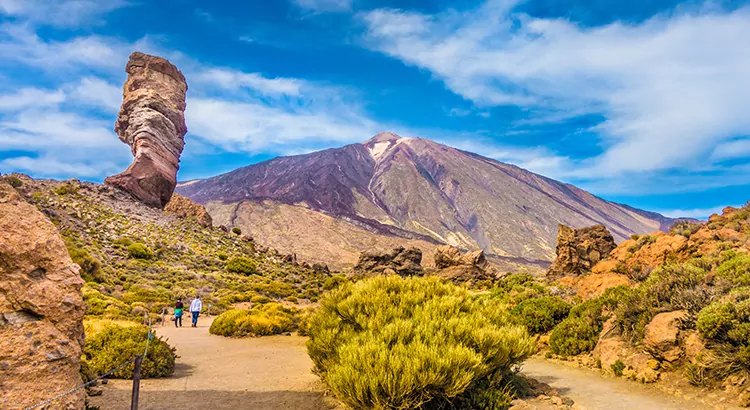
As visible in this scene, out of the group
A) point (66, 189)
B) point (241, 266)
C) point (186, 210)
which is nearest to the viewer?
point (241, 266)

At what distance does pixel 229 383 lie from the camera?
9.07 meters

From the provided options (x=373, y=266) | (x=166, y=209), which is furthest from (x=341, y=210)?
(x=373, y=266)

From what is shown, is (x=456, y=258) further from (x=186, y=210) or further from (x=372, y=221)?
(x=372, y=221)

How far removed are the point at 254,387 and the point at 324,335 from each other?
103 inches

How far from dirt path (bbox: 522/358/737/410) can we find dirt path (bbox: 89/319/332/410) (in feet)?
15.0

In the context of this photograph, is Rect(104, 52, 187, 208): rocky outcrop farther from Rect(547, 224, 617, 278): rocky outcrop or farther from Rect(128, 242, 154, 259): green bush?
Rect(547, 224, 617, 278): rocky outcrop

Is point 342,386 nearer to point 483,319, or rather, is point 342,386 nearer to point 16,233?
point 483,319

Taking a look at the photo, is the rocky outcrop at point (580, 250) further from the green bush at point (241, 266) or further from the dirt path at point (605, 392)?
the green bush at point (241, 266)

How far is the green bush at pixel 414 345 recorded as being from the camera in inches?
193

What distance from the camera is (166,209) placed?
53938 mm

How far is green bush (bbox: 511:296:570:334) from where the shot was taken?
42.4 ft

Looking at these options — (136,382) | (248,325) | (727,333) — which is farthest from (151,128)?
(727,333)

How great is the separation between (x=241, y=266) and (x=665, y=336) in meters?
38.0

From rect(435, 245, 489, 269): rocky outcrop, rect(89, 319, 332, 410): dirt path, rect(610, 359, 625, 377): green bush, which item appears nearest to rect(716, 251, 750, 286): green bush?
rect(610, 359, 625, 377): green bush
